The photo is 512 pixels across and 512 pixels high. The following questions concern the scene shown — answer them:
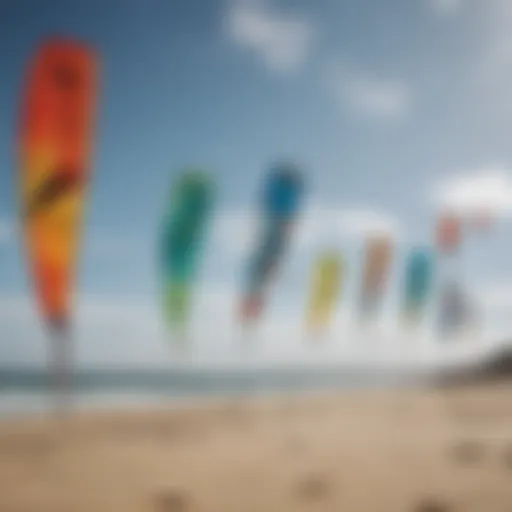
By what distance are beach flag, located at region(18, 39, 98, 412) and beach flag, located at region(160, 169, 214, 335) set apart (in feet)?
7.65

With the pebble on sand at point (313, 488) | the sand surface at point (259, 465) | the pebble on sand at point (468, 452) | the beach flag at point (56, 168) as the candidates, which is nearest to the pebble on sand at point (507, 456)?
the sand surface at point (259, 465)

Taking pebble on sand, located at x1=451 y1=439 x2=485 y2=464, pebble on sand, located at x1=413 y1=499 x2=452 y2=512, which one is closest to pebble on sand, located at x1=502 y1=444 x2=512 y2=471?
pebble on sand, located at x1=451 y1=439 x2=485 y2=464

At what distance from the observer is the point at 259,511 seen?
10.1ft

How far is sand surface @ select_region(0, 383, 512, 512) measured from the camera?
10.5 ft

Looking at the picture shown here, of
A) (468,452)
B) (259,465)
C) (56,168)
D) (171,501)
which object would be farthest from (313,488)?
(56,168)

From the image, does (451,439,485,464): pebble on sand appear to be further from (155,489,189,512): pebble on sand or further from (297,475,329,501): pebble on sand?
(155,489,189,512): pebble on sand

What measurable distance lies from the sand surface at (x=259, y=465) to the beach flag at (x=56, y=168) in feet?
2.91

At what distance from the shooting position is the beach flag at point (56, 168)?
4.46 metres

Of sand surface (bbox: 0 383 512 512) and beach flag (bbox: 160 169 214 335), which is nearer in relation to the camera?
sand surface (bbox: 0 383 512 512)

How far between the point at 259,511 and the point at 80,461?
4.66 feet

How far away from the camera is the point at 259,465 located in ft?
12.9

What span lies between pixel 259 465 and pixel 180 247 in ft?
12.0

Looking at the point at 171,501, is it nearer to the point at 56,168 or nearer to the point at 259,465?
the point at 259,465

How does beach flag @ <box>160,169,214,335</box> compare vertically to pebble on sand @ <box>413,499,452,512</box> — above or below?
above
